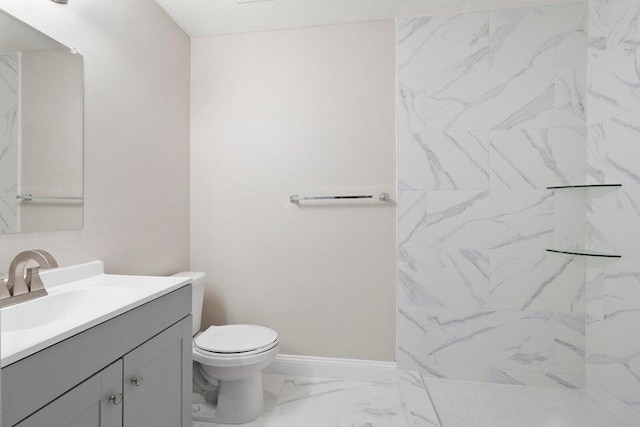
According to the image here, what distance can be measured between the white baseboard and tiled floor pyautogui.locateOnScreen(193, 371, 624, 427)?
41 millimetres

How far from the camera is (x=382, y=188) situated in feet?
6.23

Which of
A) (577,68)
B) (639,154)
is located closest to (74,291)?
(639,154)

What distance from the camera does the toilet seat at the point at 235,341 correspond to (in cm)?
146

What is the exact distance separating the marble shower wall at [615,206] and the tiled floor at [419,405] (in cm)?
20

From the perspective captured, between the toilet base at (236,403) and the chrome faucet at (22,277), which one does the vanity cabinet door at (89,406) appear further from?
the toilet base at (236,403)

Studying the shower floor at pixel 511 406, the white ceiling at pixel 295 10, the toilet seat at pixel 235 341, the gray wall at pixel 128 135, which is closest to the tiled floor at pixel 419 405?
the shower floor at pixel 511 406

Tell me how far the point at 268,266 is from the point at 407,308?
896 mm

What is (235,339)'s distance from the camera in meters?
1.59

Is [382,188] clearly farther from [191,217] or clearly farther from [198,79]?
[198,79]

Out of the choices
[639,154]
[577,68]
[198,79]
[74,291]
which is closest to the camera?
Result: [74,291]

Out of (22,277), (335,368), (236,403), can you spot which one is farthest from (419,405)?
(22,277)

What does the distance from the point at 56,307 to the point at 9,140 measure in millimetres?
574

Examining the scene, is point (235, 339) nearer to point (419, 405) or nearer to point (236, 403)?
point (236, 403)

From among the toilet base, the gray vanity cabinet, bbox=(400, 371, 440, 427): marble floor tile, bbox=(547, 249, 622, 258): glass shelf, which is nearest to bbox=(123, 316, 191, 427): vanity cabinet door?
the gray vanity cabinet
